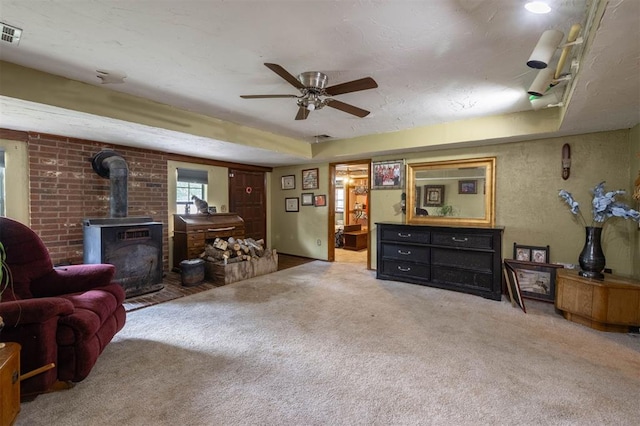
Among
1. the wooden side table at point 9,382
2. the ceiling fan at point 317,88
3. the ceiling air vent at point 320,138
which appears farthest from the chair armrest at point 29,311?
the ceiling air vent at point 320,138

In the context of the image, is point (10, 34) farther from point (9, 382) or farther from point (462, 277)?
point (462, 277)

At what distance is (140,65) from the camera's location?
2.27 meters

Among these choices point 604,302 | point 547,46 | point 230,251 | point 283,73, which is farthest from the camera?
point 230,251

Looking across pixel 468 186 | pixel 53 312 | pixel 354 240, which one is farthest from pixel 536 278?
pixel 53 312

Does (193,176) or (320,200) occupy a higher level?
(193,176)

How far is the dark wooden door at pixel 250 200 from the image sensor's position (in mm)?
5918

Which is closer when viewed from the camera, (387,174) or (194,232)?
(194,232)

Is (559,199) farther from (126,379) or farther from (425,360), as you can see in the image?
(126,379)

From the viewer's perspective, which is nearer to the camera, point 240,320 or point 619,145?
point 240,320

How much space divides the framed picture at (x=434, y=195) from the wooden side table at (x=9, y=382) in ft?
15.1

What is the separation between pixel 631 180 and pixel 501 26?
276 centimetres

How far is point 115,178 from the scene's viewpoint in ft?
11.9

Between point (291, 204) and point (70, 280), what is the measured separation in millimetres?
4390

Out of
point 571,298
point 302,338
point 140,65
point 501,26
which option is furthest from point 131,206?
point 571,298
